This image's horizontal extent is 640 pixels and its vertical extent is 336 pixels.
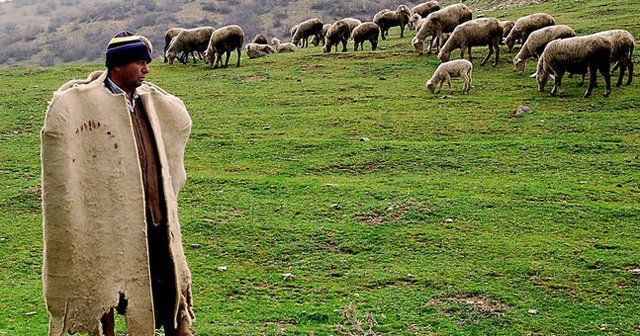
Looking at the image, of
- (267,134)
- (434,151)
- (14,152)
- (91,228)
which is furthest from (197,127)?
(91,228)

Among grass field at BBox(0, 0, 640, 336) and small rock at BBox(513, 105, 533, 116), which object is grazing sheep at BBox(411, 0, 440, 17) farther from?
small rock at BBox(513, 105, 533, 116)

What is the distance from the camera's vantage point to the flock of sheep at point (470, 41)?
1577cm

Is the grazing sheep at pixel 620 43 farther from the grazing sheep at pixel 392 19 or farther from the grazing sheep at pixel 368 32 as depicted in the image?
the grazing sheep at pixel 392 19

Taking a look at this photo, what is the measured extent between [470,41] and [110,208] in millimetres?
18162

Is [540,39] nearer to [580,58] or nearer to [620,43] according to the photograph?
[620,43]

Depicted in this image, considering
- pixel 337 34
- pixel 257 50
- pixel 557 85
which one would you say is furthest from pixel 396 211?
pixel 257 50

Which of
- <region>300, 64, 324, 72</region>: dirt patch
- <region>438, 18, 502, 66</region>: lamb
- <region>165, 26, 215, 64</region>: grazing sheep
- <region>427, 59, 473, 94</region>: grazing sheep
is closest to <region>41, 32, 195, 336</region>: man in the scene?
<region>427, 59, 473, 94</region>: grazing sheep

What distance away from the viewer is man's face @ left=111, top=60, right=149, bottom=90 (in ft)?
14.1

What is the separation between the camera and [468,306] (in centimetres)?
670

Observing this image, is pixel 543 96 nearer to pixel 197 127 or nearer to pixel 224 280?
pixel 197 127

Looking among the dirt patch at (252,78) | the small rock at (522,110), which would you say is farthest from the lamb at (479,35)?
the small rock at (522,110)

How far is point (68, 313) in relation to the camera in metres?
4.09

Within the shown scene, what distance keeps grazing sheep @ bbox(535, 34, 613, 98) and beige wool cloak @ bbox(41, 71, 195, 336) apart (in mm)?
13242

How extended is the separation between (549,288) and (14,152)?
10853mm
